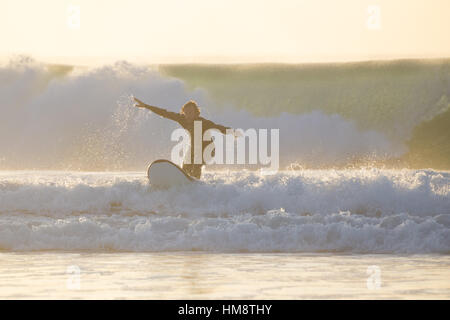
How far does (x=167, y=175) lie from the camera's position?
13570 millimetres

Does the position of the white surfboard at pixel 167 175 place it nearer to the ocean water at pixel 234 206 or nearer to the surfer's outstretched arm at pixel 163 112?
the ocean water at pixel 234 206

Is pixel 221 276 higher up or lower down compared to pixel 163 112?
lower down

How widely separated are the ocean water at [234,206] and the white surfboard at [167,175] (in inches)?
7.3

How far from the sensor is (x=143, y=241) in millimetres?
11484

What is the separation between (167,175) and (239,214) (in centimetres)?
146

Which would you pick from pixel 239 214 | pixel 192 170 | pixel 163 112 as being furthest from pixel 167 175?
pixel 239 214

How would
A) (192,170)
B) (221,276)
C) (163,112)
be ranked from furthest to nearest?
(192,170)
(163,112)
(221,276)

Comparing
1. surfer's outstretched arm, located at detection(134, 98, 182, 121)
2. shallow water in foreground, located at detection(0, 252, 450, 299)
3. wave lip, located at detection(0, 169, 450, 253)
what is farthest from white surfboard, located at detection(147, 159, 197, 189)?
shallow water in foreground, located at detection(0, 252, 450, 299)

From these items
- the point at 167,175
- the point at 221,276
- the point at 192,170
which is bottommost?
the point at 221,276

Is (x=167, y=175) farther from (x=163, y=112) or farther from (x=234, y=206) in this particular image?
(x=234, y=206)

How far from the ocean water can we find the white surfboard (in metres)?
0.19

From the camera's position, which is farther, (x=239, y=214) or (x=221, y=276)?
(x=239, y=214)
